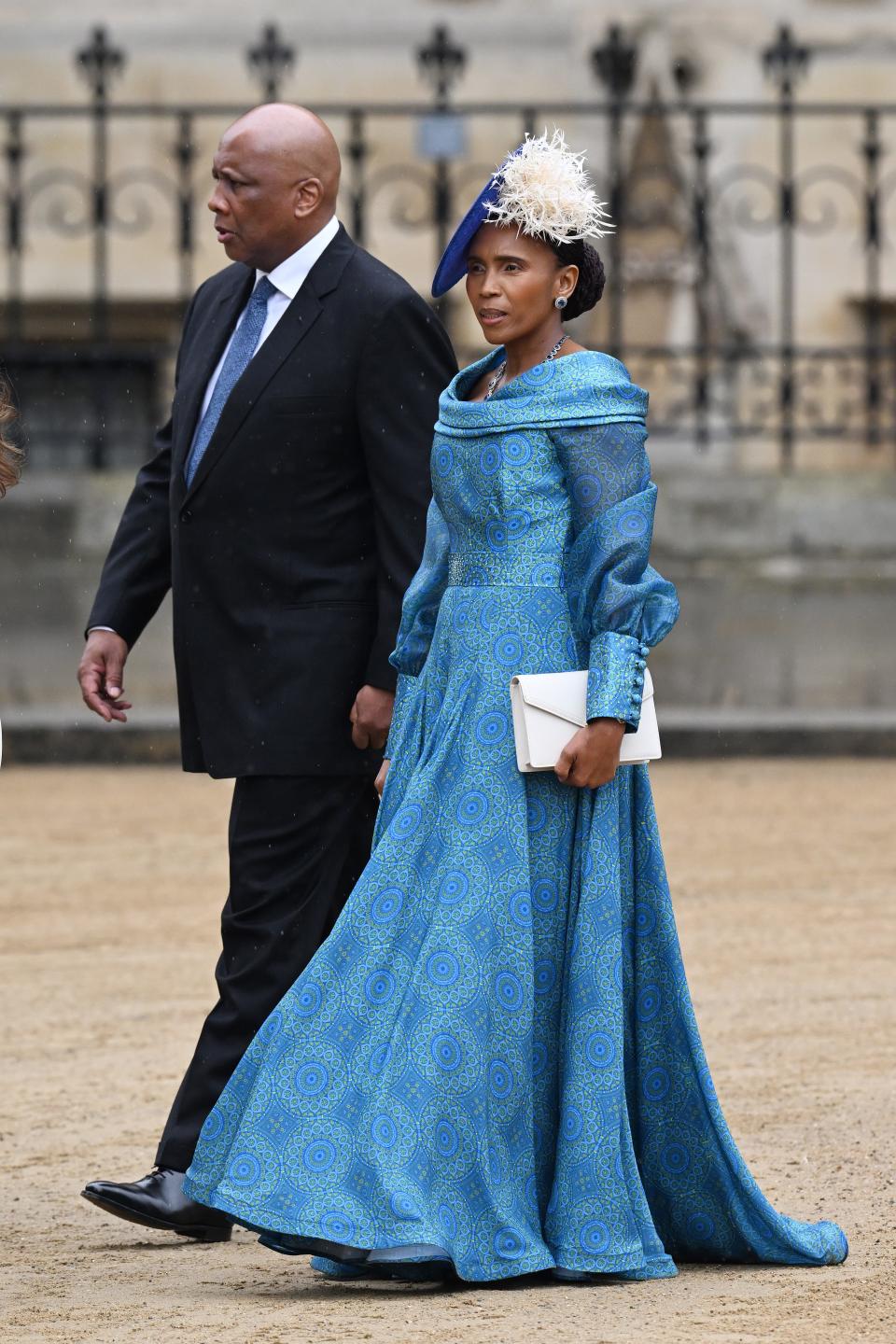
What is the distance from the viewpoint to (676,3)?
14.8m

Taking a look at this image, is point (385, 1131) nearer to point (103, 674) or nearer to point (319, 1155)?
point (319, 1155)

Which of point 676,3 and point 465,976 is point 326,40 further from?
point 465,976

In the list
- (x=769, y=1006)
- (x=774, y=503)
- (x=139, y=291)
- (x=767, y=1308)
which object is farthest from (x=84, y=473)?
(x=767, y=1308)

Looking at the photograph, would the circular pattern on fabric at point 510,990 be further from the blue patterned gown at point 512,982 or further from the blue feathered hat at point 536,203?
the blue feathered hat at point 536,203

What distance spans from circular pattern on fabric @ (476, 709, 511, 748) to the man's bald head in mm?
935

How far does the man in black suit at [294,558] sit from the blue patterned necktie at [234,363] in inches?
0.4

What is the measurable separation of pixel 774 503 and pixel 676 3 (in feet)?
11.0

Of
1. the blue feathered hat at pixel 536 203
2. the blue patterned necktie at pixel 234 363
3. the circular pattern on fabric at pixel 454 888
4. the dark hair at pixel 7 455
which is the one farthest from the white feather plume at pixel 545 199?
the circular pattern on fabric at pixel 454 888

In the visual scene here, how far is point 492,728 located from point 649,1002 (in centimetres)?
46

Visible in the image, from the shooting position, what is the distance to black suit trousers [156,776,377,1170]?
429 centimetres

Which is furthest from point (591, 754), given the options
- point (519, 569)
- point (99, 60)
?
point (99, 60)

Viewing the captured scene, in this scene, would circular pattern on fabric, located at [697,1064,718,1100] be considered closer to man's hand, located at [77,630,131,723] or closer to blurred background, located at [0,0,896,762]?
man's hand, located at [77,630,131,723]

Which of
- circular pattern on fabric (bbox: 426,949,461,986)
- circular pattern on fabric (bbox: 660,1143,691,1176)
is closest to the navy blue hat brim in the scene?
circular pattern on fabric (bbox: 426,949,461,986)

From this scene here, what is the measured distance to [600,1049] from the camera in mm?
3828
